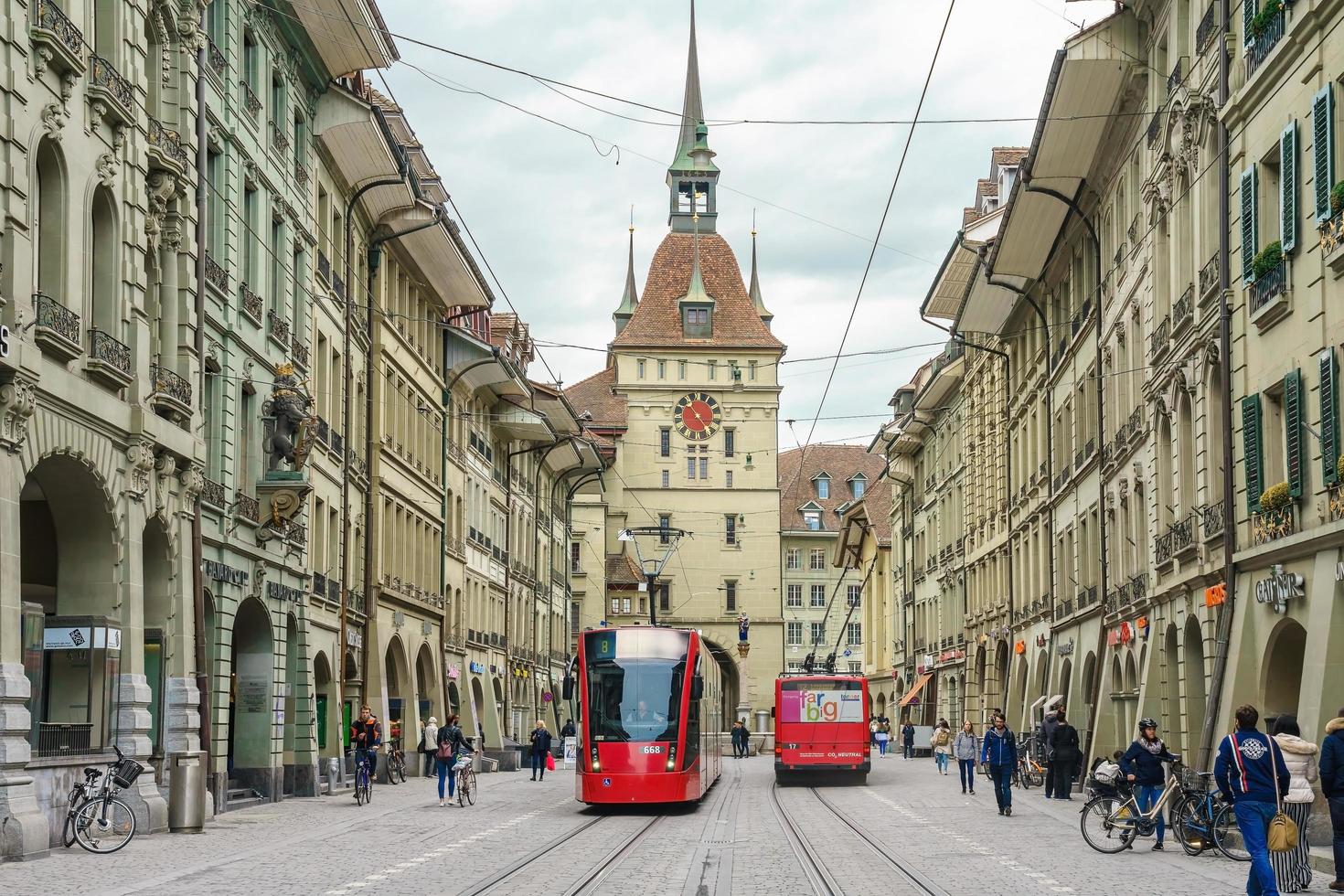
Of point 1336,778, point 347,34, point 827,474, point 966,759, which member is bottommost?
point 966,759

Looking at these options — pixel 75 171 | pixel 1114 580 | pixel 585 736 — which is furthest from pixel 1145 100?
pixel 75 171

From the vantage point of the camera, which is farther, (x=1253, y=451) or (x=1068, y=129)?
(x=1068, y=129)

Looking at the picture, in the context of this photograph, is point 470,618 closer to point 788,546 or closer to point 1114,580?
point 1114,580

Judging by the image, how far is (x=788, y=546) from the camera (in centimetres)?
12212

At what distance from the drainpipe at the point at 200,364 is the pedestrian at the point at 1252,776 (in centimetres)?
1549

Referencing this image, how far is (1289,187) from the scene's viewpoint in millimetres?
21625

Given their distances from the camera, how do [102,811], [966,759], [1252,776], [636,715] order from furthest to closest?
[966,759] < [636,715] < [102,811] < [1252,776]

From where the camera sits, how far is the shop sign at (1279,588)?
70.2ft

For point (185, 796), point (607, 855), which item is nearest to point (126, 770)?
point (185, 796)

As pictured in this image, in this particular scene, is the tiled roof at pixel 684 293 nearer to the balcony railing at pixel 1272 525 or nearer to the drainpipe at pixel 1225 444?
the drainpipe at pixel 1225 444

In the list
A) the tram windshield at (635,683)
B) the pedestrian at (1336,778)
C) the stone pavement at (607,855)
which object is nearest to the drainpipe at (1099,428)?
the stone pavement at (607,855)

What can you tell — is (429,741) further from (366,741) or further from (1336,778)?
(1336,778)

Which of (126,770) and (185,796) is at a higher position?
(126,770)

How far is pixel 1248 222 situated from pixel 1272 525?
3.80m
